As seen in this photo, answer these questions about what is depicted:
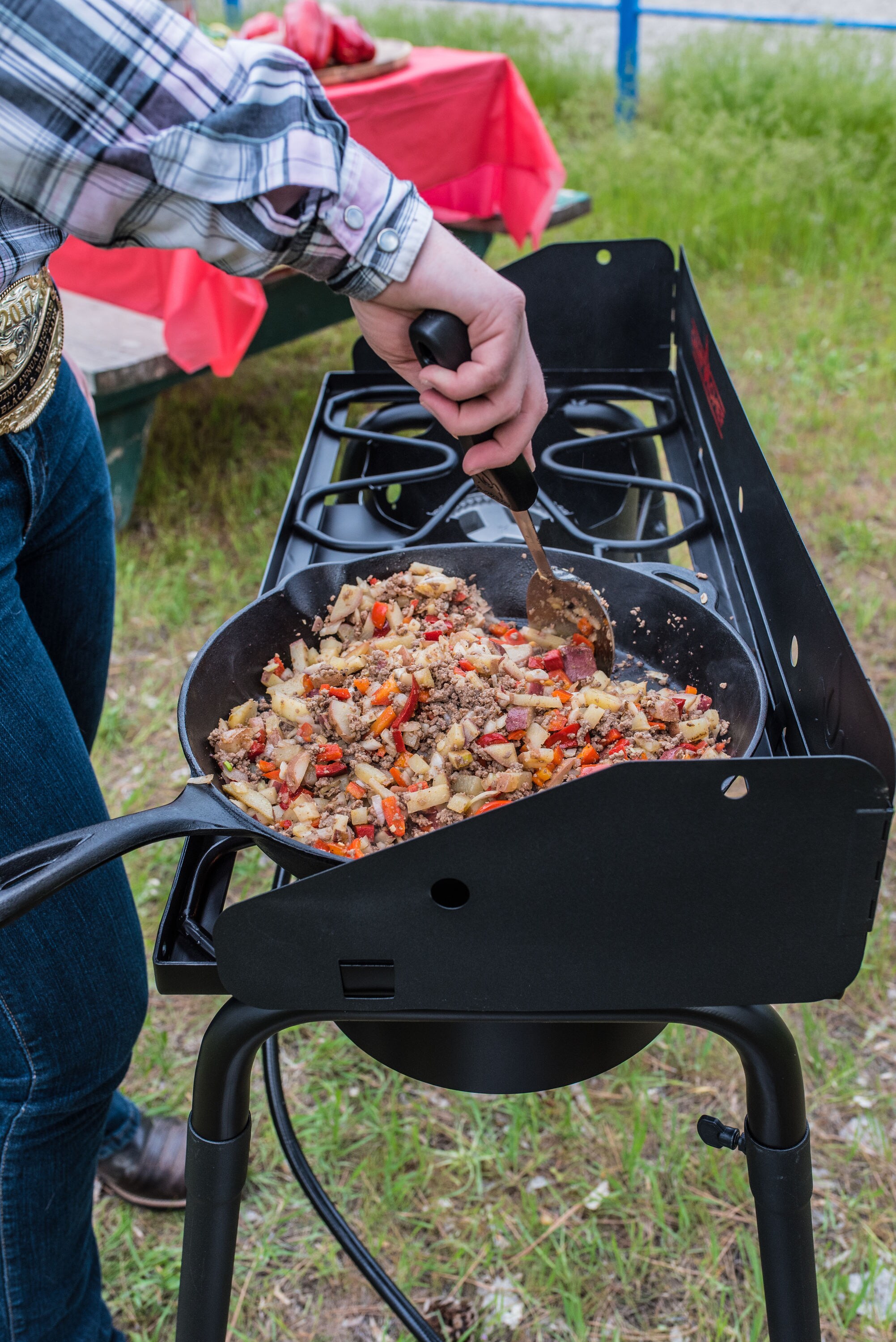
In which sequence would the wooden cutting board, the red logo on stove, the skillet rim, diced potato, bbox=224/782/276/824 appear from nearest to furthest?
the skillet rim
diced potato, bbox=224/782/276/824
the red logo on stove
the wooden cutting board

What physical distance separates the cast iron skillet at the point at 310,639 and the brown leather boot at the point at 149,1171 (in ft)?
3.39

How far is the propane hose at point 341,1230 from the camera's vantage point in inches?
57.7

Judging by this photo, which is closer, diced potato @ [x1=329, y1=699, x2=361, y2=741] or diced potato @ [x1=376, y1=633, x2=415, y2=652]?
diced potato @ [x1=329, y1=699, x2=361, y2=741]

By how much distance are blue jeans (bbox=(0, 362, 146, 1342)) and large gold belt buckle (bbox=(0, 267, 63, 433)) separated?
3cm

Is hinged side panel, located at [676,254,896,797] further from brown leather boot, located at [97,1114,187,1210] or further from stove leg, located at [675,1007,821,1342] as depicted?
brown leather boot, located at [97,1114,187,1210]

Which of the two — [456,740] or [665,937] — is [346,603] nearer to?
[456,740]

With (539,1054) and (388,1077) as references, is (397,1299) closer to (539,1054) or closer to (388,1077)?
(388,1077)

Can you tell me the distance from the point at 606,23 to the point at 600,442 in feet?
29.4

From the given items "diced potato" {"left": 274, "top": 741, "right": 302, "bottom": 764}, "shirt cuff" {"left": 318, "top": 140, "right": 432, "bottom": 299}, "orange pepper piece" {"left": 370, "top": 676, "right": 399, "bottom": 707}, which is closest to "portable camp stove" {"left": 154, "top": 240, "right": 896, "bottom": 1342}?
"diced potato" {"left": 274, "top": 741, "right": 302, "bottom": 764}

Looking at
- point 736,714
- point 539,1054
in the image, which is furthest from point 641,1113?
point 736,714

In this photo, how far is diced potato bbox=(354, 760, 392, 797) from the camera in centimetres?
106

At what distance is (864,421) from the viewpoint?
404 centimetres

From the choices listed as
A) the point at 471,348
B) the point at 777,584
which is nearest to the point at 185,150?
the point at 471,348

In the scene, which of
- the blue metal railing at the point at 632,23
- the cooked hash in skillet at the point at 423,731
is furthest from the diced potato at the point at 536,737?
the blue metal railing at the point at 632,23
